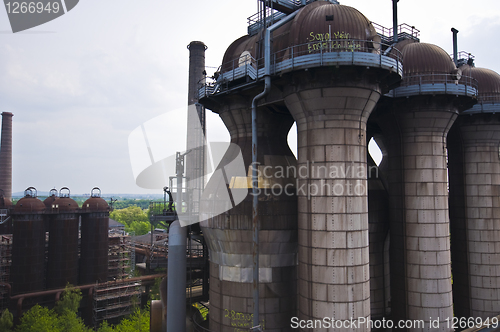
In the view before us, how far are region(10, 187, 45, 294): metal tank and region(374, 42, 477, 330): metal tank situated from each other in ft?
132

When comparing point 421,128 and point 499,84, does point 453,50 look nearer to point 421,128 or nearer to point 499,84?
point 499,84

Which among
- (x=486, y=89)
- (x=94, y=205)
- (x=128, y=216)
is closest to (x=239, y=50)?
(x=486, y=89)

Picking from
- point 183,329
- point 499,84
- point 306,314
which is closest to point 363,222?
point 306,314

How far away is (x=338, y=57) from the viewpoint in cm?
1759

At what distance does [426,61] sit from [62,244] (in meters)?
45.5

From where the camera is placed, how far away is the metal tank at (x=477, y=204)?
26.5m

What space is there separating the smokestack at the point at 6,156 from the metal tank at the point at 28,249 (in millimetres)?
34657

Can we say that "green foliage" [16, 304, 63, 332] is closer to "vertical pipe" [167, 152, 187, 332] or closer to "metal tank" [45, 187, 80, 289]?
"metal tank" [45, 187, 80, 289]

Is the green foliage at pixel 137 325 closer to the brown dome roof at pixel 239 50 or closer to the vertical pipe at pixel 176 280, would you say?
the vertical pipe at pixel 176 280

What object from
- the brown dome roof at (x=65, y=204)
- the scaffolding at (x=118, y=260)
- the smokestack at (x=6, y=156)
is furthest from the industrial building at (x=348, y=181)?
the smokestack at (x=6, y=156)

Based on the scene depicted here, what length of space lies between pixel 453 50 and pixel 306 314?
25.8m

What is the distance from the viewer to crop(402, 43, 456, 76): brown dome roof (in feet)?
77.2

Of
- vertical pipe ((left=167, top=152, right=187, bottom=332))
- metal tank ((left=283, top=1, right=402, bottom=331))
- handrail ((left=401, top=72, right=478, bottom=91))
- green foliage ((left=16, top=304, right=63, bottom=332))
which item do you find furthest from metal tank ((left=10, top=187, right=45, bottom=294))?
handrail ((left=401, top=72, right=478, bottom=91))

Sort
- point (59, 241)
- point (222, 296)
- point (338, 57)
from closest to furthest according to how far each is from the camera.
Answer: point (338, 57)
point (222, 296)
point (59, 241)
